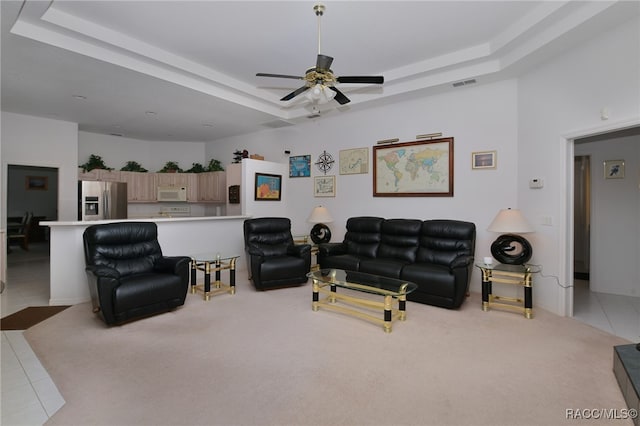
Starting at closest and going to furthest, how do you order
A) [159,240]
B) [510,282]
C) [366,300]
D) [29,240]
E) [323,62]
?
[323,62] < [510,282] < [366,300] < [159,240] < [29,240]

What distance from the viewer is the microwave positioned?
7.48 m

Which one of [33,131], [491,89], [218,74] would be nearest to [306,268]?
[218,74]

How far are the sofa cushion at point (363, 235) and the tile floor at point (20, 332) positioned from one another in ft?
8.59

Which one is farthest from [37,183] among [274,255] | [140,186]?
[274,255]

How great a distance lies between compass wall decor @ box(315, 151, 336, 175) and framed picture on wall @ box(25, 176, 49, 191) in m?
10.1

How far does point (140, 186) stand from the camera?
24.2ft

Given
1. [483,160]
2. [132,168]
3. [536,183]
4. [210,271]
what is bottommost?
[210,271]

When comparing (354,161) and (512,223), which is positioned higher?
(354,161)

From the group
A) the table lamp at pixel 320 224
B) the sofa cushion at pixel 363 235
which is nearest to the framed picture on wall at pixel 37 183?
the table lamp at pixel 320 224

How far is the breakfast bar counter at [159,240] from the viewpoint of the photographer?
3.91 m

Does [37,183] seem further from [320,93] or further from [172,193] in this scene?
[320,93]

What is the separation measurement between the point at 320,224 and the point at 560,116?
384 centimetres

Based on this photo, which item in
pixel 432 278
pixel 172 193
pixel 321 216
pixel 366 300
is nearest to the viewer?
pixel 366 300

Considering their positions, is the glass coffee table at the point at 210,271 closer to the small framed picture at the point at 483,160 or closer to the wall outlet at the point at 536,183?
the small framed picture at the point at 483,160
